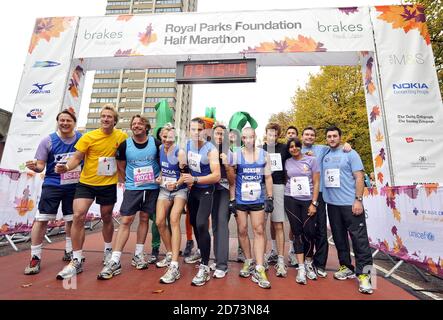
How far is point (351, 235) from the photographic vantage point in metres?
3.19

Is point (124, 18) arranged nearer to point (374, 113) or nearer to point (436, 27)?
point (374, 113)

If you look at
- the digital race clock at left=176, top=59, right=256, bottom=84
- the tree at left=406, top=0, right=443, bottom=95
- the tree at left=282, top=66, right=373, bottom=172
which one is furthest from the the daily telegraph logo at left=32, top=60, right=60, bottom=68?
the tree at left=282, top=66, right=373, bottom=172

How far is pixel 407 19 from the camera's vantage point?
5.52 meters

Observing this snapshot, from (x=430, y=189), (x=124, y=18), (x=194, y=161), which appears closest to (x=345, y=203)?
(x=430, y=189)

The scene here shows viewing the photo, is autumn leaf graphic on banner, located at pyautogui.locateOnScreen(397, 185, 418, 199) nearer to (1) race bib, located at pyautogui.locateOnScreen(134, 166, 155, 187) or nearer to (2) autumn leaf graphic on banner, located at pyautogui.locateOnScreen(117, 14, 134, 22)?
(1) race bib, located at pyautogui.locateOnScreen(134, 166, 155, 187)

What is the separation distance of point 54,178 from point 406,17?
23.8ft

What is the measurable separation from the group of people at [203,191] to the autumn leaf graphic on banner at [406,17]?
12.9 ft

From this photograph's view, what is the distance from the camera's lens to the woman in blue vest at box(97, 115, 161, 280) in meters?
3.25

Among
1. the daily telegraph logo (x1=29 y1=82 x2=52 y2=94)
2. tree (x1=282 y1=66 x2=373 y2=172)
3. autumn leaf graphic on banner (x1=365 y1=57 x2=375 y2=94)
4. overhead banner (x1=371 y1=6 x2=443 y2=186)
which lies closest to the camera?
overhead banner (x1=371 y1=6 x2=443 y2=186)

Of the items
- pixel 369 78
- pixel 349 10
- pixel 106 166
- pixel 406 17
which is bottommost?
pixel 106 166

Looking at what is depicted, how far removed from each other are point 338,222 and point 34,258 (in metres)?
3.79

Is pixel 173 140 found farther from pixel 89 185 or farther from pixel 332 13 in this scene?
pixel 332 13

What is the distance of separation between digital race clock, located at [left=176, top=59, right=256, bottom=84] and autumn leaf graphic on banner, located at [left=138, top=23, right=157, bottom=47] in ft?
2.81

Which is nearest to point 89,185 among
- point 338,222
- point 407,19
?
point 338,222
